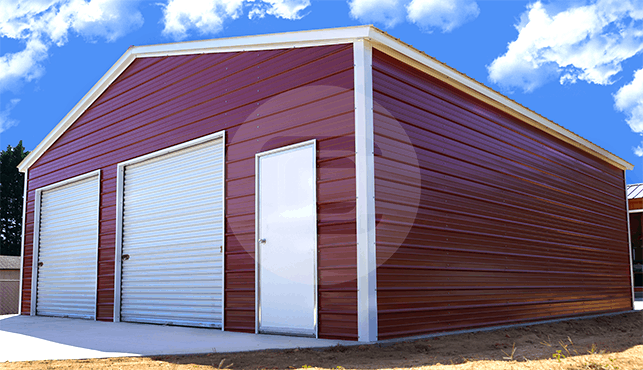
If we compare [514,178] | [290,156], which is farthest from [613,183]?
[290,156]

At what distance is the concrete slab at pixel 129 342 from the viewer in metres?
5.14

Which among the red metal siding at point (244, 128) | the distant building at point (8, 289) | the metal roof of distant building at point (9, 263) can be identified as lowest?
the distant building at point (8, 289)

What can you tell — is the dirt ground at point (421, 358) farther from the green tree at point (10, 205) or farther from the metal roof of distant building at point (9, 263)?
the green tree at point (10, 205)

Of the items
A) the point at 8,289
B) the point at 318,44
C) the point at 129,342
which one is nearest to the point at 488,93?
the point at 318,44

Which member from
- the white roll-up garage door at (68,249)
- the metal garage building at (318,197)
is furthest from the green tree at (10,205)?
the metal garage building at (318,197)

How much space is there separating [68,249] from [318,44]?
7.66 m

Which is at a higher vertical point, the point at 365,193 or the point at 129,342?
the point at 365,193

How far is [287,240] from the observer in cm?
661

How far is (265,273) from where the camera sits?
268 inches

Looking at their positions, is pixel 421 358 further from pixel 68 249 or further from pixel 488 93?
pixel 68 249

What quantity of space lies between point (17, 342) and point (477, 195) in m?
6.31

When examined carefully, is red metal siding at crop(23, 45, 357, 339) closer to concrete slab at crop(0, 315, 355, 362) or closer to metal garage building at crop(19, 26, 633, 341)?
metal garage building at crop(19, 26, 633, 341)

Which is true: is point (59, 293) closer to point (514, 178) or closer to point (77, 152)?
point (77, 152)

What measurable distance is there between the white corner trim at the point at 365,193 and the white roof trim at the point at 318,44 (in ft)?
1.02
